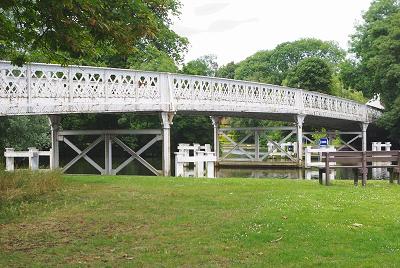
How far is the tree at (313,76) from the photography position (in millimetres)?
58781

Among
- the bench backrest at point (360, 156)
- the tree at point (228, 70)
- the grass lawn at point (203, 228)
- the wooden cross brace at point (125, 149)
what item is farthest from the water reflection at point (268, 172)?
the tree at point (228, 70)

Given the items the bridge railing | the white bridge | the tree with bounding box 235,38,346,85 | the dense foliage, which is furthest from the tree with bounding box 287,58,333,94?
the tree with bounding box 235,38,346,85

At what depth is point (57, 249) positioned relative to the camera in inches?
318

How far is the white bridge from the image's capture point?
17547mm

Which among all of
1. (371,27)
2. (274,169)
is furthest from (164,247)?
(371,27)

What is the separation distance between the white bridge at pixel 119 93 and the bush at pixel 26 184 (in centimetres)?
348

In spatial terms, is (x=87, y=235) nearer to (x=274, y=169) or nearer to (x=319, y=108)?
(x=274, y=169)

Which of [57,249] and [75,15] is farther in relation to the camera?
[75,15]

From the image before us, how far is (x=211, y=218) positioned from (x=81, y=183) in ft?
22.5

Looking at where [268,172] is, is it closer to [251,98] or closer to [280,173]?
[280,173]

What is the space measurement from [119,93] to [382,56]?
31.5m

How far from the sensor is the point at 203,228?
909 centimetres

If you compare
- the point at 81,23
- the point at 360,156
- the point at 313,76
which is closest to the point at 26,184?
the point at 81,23

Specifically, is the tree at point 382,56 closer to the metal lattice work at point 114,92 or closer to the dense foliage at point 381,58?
the dense foliage at point 381,58
